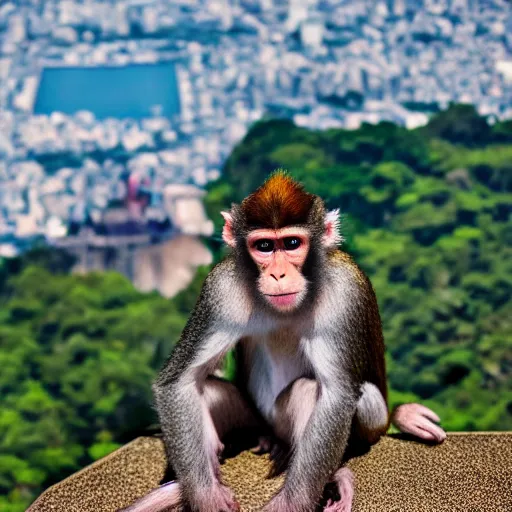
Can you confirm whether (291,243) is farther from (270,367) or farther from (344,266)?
(270,367)

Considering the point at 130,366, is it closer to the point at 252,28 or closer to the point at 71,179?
the point at 71,179

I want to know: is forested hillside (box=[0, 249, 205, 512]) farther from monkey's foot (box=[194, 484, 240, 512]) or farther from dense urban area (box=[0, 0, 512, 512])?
monkey's foot (box=[194, 484, 240, 512])

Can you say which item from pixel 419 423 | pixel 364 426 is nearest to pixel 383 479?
pixel 364 426

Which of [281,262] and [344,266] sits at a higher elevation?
[281,262]

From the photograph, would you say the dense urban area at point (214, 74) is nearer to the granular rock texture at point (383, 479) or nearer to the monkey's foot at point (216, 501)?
the granular rock texture at point (383, 479)

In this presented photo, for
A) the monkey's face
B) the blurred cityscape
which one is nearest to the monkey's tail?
the monkey's face

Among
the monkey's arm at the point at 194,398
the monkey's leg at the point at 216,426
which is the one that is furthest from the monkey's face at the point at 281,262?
the monkey's leg at the point at 216,426
